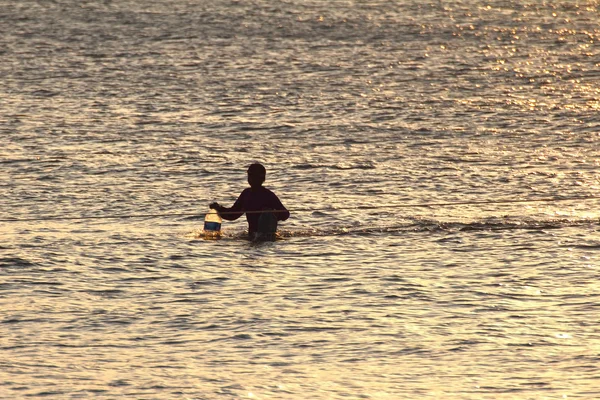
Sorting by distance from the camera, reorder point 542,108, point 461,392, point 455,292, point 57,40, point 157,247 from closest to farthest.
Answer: point 461,392 < point 455,292 < point 157,247 < point 542,108 < point 57,40

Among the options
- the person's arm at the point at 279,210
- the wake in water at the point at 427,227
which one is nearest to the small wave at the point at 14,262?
the wake in water at the point at 427,227

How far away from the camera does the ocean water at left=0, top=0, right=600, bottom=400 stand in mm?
11359

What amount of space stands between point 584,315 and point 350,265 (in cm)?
309

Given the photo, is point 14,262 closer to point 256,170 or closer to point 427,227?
point 256,170

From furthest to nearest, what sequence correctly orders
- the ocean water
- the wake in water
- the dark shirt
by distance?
the wake in water → the dark shirt → the ocean water

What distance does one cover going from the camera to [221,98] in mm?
27797

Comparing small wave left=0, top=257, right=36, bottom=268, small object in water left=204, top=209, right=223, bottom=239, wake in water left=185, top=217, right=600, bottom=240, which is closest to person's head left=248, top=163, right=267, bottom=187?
small object in water left=204, top=209, right=223, bottom=239

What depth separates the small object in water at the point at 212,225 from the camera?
1595 centimetres

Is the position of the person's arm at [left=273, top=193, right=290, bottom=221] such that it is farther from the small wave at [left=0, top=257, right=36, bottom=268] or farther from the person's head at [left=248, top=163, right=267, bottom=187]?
the small wave at [left=0, top=257, right=36, bottom=268]

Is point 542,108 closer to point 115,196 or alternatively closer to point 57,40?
point 115,196

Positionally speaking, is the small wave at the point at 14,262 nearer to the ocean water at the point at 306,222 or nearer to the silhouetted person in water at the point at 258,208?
the ocean water at the point at 306,222

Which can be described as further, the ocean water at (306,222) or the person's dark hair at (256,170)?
the person's dark hair at (256,170)

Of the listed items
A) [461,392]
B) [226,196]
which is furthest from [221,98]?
[461,392]

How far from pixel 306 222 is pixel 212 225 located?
1610 millimetres
